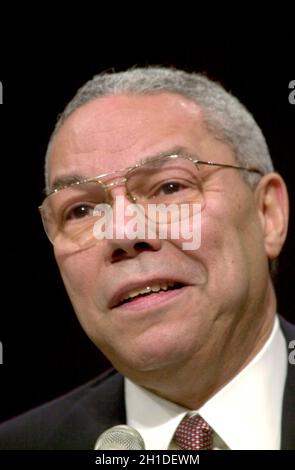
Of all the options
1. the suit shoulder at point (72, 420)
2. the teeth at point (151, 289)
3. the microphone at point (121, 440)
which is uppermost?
the teeth at point (151, 289)

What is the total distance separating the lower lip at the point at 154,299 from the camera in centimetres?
133

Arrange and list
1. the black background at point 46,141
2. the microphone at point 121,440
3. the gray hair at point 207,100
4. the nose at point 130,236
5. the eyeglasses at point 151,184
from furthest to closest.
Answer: the black background at point 46,141
the gray hair at point 207,100
the eyeglasses at point 151,184
the nose at point 130,236
the microphone at point 121,440

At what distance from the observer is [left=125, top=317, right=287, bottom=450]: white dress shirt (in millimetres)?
1368

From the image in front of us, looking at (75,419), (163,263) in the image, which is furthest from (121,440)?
(75,419)

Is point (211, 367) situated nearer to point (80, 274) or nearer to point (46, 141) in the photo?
point (80, 274)

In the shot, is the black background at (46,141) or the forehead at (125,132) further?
Result: the black background at (46,141)

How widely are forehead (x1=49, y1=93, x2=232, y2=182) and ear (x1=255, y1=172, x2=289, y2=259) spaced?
189 mm

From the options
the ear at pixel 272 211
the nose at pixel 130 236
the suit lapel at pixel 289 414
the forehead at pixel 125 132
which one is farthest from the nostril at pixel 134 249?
the suit lapel at pixel 289 414

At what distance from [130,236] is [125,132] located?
0.28 m

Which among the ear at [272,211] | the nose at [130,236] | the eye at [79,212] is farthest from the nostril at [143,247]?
the ear at [272,211]

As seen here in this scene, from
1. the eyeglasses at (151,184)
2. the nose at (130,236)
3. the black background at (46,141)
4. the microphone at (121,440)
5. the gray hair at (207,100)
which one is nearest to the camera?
the microphone at (121,440)

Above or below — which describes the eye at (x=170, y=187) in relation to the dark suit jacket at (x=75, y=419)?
above

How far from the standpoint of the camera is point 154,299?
1337mm

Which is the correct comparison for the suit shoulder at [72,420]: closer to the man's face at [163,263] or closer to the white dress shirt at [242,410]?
the white dress shirt at [242,410]
